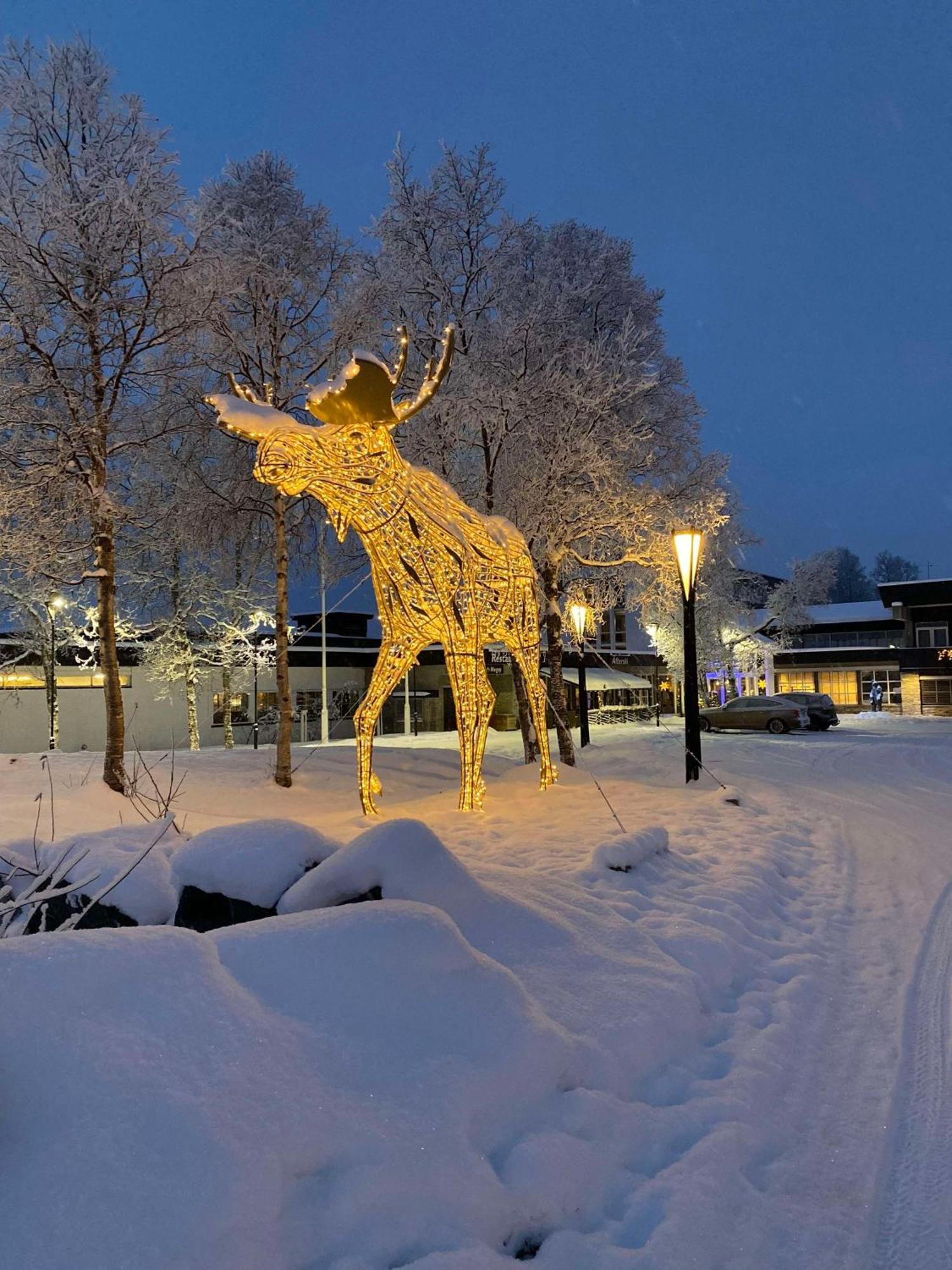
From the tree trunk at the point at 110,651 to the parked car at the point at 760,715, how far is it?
2127 cm

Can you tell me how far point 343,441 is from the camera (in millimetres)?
8758

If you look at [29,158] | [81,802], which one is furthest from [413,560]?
[29,158]

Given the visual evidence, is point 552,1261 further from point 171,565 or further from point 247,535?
point 171,565

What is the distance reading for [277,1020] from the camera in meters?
2.89

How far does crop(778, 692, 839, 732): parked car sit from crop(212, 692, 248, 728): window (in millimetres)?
20279

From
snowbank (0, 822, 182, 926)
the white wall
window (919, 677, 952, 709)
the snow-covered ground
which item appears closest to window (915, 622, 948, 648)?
window (919, 677, 952, 709)

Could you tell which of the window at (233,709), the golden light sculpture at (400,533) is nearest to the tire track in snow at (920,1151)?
the golden light sculpture at (400,533)

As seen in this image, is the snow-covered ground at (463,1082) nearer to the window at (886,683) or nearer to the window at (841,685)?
the window at (886,683)

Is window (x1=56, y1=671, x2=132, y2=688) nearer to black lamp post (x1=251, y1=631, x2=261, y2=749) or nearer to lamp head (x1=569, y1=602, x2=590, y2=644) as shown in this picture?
black lamp post (x1=251, y1=631, x2=261, y2=749)

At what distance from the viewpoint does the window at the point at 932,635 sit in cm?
3866

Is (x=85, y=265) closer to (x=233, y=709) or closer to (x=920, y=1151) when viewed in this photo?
(x=920, y=1151)

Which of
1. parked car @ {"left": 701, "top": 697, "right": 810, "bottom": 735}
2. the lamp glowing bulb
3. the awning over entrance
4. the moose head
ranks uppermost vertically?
the moose head

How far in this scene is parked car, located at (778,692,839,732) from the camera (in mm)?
26781

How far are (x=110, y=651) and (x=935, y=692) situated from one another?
3886cm
